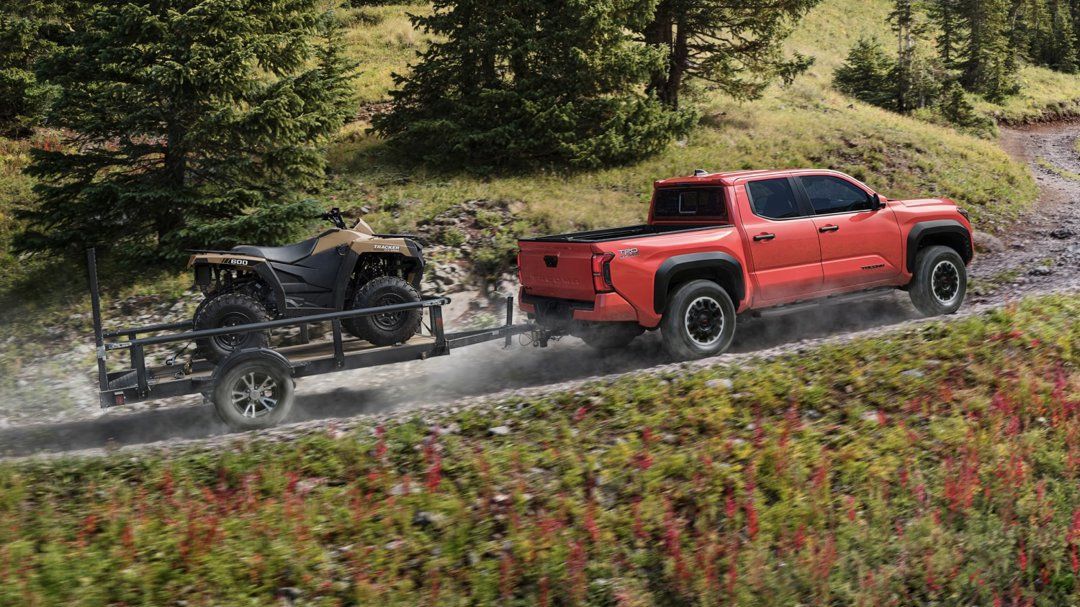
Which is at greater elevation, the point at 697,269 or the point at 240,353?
the point at 697,269

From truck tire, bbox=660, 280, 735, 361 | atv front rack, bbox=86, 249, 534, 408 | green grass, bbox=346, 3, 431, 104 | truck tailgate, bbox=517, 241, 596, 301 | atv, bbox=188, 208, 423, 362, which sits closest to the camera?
atv front rack, bbox=86, 249, 534, 408

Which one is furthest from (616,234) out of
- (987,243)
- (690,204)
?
(987,243)

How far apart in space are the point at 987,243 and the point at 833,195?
7967 millimetres

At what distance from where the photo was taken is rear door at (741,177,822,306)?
338 inches

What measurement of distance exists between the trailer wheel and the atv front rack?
71 mm

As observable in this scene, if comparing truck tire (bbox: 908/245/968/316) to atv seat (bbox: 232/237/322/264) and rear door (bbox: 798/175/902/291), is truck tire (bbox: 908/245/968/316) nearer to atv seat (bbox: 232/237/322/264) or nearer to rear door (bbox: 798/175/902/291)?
rear door (bbox: 798/175/902/291)

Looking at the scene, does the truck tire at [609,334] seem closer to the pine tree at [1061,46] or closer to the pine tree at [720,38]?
the pine tree at [720,38]

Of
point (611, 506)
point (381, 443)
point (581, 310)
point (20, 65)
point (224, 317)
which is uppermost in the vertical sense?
point (20, 65)

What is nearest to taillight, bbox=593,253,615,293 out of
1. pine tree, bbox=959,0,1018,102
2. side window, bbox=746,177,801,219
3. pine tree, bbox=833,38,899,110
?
side window, bbox=746,177,801,219

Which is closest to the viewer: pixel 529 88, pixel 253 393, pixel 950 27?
pixel 253 393

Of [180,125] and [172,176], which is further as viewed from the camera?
[172,176]

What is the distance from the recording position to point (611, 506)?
5.65m

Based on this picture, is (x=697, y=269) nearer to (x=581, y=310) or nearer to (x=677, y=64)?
(x=581, y=310)

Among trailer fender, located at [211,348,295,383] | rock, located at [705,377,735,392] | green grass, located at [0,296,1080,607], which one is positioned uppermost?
trailer fender, located at [211,348,295,383]
